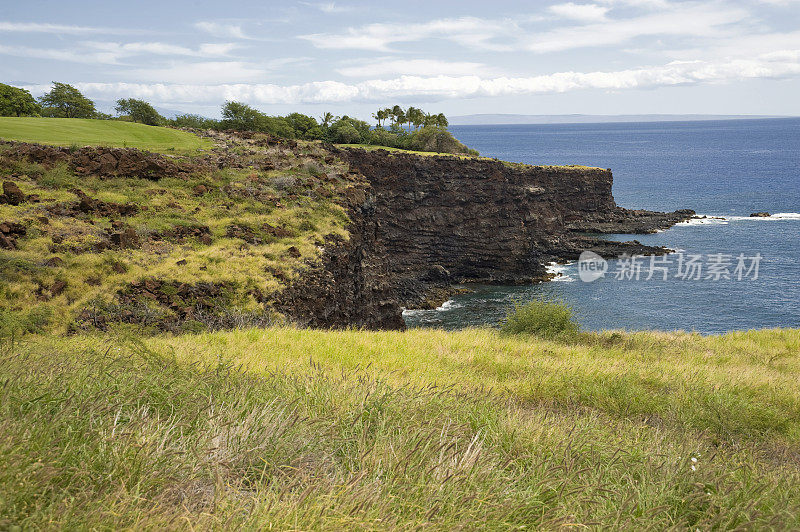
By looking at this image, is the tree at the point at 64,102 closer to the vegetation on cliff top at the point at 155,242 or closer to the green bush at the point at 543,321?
the vegetation on cliff top at the point at 155,242

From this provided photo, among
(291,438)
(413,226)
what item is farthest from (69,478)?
(413,226)

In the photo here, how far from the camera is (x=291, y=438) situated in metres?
3.57

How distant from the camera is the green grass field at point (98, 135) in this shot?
Answer: 26.4 m

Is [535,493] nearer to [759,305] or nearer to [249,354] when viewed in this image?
[249,354]

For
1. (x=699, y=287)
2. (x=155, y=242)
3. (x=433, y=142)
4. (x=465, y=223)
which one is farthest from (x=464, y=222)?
(x=155, y=242)

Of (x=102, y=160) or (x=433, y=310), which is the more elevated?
(x=102, y=160)

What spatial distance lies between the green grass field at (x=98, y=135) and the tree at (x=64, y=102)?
53.3ft

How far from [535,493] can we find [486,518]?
51 cm

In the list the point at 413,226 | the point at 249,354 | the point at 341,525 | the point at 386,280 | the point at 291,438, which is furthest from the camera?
the point at 413,226

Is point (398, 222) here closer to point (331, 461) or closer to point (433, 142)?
point (433, 142)

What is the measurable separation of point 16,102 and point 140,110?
10.6 metres

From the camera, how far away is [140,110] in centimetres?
5106

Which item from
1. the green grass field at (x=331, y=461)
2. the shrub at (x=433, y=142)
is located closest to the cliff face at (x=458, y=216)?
the shrub at (x=433, y=142)

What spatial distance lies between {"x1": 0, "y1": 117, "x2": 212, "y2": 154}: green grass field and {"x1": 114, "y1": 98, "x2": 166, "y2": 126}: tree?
16.5 meters
